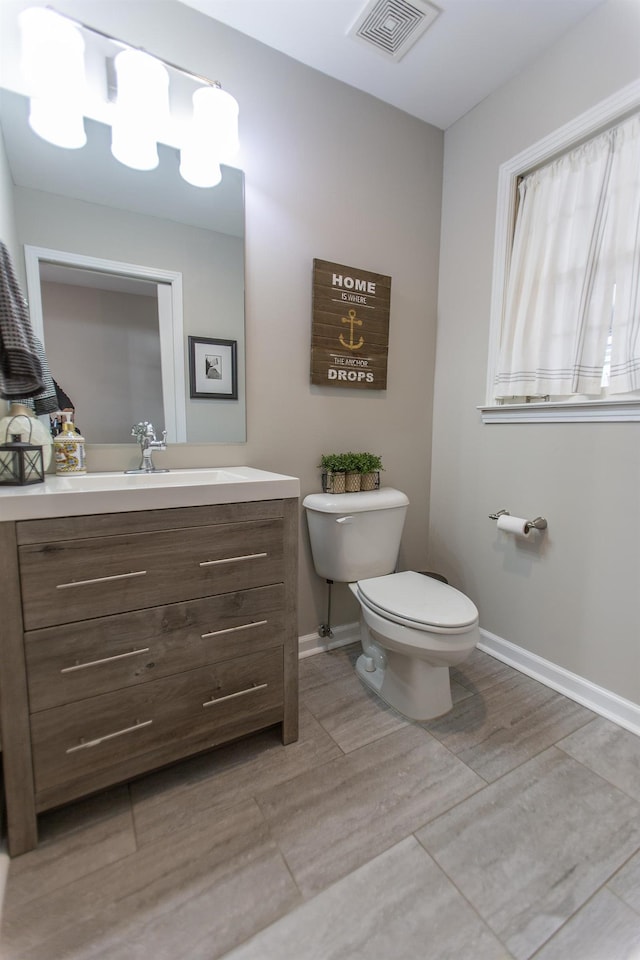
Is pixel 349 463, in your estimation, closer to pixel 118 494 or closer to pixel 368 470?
pixel 368 470

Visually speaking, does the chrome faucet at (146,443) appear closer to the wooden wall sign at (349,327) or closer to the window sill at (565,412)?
the wooden wall sign at (349,327)

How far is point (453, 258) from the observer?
2039mm

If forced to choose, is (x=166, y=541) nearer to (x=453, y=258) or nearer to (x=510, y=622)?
(x=510, y=622)

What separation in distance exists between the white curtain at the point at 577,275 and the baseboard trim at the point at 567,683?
3.63 feet

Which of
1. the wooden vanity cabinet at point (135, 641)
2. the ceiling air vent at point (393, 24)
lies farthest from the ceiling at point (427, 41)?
the wooden vanity cabinet at point (135, 641)

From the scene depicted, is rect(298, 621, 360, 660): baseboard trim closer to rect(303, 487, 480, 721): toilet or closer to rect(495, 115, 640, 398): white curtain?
rect(303, 487, 480, 721): toilet

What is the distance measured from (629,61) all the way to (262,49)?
4.23 ft

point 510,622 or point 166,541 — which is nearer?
point 166,541

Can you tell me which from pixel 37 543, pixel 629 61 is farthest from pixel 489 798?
pixel 629 61

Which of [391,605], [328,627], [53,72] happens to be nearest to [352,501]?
[391,605]

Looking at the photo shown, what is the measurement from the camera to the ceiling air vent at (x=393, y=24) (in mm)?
1419

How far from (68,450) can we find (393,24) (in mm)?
1908

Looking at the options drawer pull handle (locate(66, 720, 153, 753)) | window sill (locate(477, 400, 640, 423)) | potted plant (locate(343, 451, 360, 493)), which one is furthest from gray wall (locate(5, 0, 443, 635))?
drawer pull handle (locate(66, 720, 153, 753))

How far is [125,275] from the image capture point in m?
1.43
